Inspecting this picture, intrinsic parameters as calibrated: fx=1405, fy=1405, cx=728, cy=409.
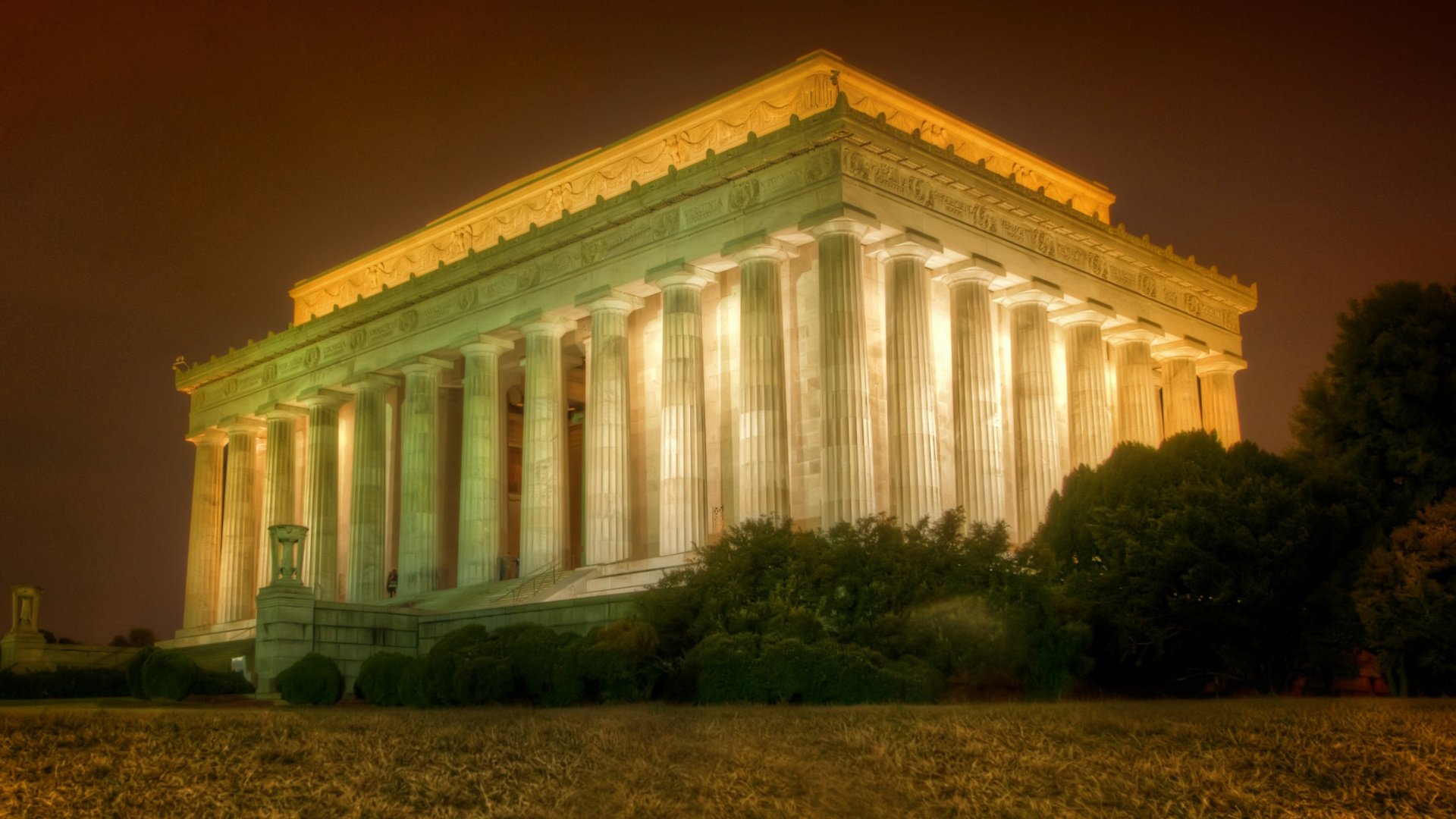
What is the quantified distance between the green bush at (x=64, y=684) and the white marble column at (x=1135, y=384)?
115ft

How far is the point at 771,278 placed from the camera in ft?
142

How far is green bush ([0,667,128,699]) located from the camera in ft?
118

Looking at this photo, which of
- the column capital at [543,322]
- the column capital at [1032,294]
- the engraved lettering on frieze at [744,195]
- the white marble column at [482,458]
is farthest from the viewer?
the white marble column at [482,458]

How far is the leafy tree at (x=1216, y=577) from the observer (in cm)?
2917

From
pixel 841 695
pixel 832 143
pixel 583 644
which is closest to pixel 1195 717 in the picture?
pixel 841 695

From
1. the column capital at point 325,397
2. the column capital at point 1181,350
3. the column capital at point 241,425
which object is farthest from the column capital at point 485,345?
the column capital at point 1181,350

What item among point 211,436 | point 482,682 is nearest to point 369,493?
point 211,436

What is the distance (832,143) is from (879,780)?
90.0 ft

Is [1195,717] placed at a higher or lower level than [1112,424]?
lower

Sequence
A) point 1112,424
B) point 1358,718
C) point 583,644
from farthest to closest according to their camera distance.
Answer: point 1112,424 → point 583,644 → point 1358,718

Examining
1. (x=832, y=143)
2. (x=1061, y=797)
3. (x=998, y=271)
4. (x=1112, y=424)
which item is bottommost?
(x=1061, y=797)

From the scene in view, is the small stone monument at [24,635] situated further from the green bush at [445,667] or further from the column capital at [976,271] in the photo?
the column capital at [976,271]

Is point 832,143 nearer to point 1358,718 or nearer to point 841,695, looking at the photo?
point 841,695

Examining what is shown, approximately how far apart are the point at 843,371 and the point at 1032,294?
10502 mm
